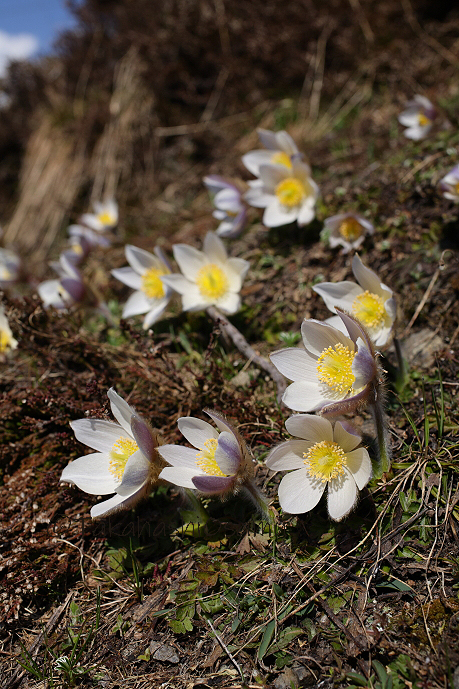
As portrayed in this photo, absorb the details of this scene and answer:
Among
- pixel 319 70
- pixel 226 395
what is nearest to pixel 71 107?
pixel 319 70

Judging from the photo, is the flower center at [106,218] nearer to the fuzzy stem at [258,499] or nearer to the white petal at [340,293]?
the white petal at [340,293]

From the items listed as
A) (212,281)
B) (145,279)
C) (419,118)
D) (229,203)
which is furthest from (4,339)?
(419,118)

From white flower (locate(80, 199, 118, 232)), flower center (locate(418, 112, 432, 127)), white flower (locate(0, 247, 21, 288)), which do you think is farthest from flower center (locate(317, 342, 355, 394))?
white flower (locate(0, 247, 21, 288))

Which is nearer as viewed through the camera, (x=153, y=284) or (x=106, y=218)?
(x=153, y=284)

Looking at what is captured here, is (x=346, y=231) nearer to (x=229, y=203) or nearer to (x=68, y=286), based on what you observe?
(x=229, y=203)

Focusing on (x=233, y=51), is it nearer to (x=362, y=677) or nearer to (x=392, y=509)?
(x=392, y=509)

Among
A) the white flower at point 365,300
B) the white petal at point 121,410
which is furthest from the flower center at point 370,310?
the white petal at point 121,410

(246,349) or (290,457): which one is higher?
(290,457)
